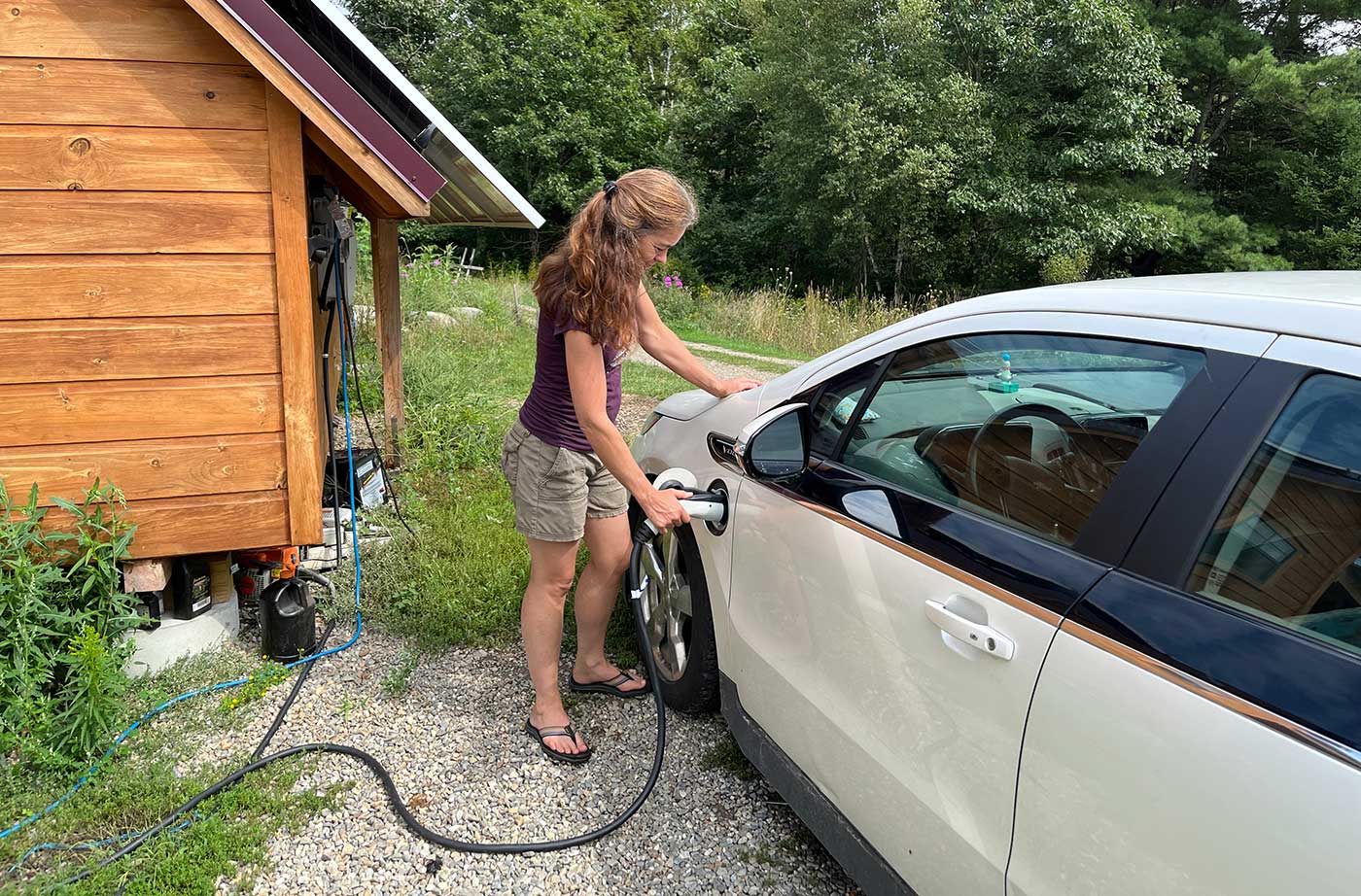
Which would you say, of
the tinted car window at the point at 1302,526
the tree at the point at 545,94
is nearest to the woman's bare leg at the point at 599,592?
the tinted car window at the point at 1302,526

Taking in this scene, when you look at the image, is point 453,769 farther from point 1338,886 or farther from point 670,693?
point 1338,886

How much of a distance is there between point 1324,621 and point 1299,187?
2665 centimetres

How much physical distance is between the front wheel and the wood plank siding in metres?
1.55

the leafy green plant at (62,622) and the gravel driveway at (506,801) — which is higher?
the leafy green plant at (62,622)

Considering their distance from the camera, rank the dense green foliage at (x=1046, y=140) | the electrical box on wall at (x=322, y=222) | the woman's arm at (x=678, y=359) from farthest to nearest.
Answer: the dense green foliage at (x=1046, y=140), the electrical box on wall at (x=322, y=222), the woman's arm at (x=678, y=359)

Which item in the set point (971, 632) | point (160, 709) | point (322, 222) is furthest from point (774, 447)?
point (322, 222)

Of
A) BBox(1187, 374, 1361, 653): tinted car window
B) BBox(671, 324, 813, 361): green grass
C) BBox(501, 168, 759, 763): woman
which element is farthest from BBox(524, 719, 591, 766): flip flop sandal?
BBox(671, 324, 813, 361): green grass

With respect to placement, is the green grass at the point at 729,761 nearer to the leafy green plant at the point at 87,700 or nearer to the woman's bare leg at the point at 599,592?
the woman's bare leg at the point at 599,592

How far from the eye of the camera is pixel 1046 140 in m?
22.1

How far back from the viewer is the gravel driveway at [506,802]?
268 centimetres

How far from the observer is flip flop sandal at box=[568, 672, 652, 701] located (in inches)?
143

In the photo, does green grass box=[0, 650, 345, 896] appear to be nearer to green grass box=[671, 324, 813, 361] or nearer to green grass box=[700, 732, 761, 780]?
green grass box=[700, 732, 761, 780]

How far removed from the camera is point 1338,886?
3.54 feet

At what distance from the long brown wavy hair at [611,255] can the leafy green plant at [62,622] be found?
6.89 ft
